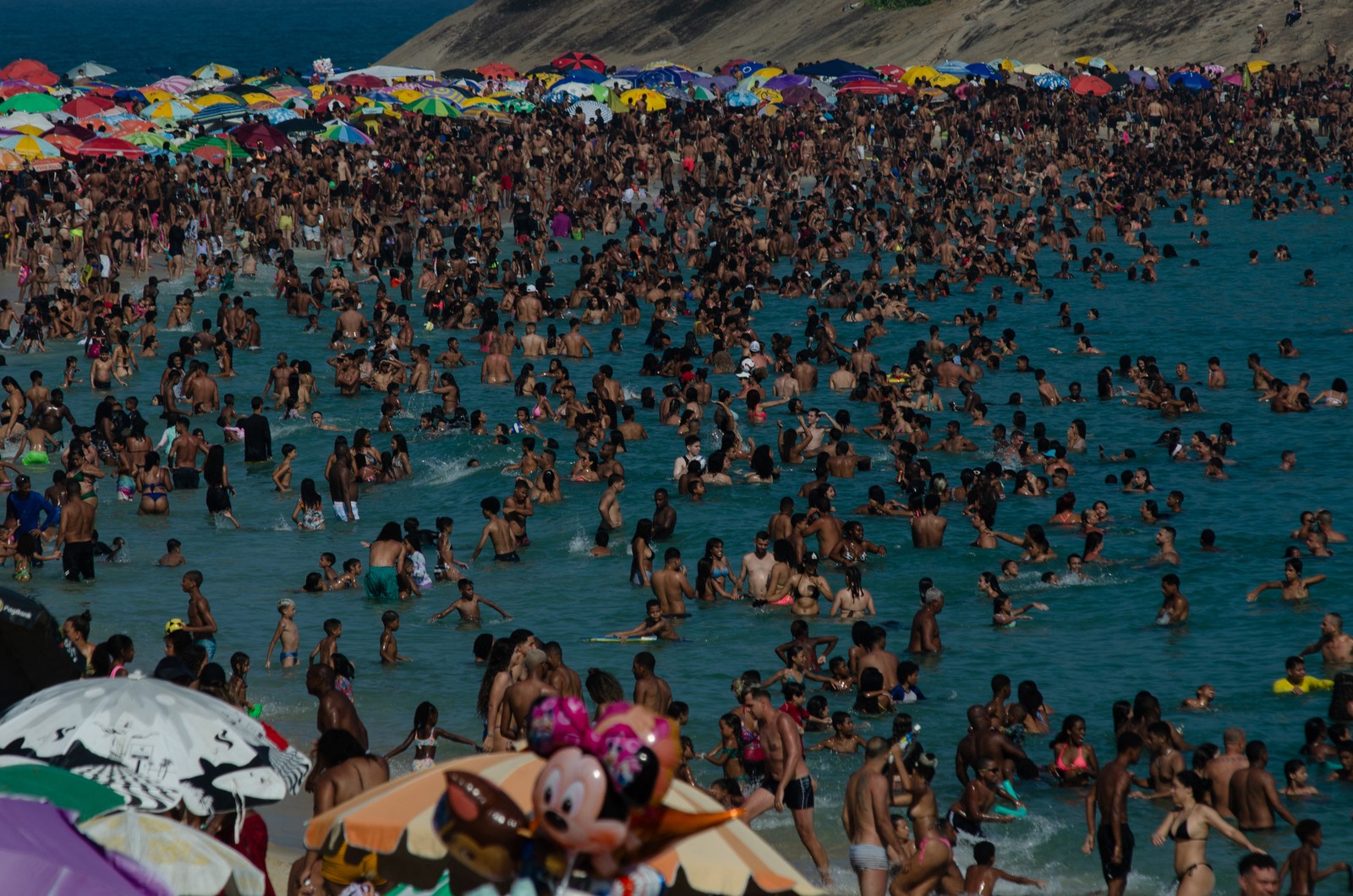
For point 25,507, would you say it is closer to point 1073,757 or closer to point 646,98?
point 1073,757

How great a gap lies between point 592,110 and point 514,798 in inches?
1954

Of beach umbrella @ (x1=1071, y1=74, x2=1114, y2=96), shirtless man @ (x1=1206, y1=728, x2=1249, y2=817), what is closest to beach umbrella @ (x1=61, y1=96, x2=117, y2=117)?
beach umbrella @ (x1=1071, y1=74, x2=1114, y2=96)

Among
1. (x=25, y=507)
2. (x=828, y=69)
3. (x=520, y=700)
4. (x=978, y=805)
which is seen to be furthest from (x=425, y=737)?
(x=828, y=69)

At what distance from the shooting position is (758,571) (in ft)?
60.7

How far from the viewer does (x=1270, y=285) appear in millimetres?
38000

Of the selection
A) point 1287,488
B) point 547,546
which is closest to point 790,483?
point 547,546

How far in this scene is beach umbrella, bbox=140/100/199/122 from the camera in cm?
A: 4922

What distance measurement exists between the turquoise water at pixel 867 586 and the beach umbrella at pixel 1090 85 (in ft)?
74.7

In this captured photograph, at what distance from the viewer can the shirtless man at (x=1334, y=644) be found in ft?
52.6

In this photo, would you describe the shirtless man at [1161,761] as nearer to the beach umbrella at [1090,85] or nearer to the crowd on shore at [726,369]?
the crowd on shore at [726,369]

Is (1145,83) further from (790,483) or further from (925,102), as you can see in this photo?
(790,483)

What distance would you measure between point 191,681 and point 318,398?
53.6ft

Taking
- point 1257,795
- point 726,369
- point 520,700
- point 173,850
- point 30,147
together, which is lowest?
point 1257,795

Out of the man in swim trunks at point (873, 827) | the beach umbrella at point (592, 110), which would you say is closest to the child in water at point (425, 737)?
the man in swim trunks at point (873, 827)
